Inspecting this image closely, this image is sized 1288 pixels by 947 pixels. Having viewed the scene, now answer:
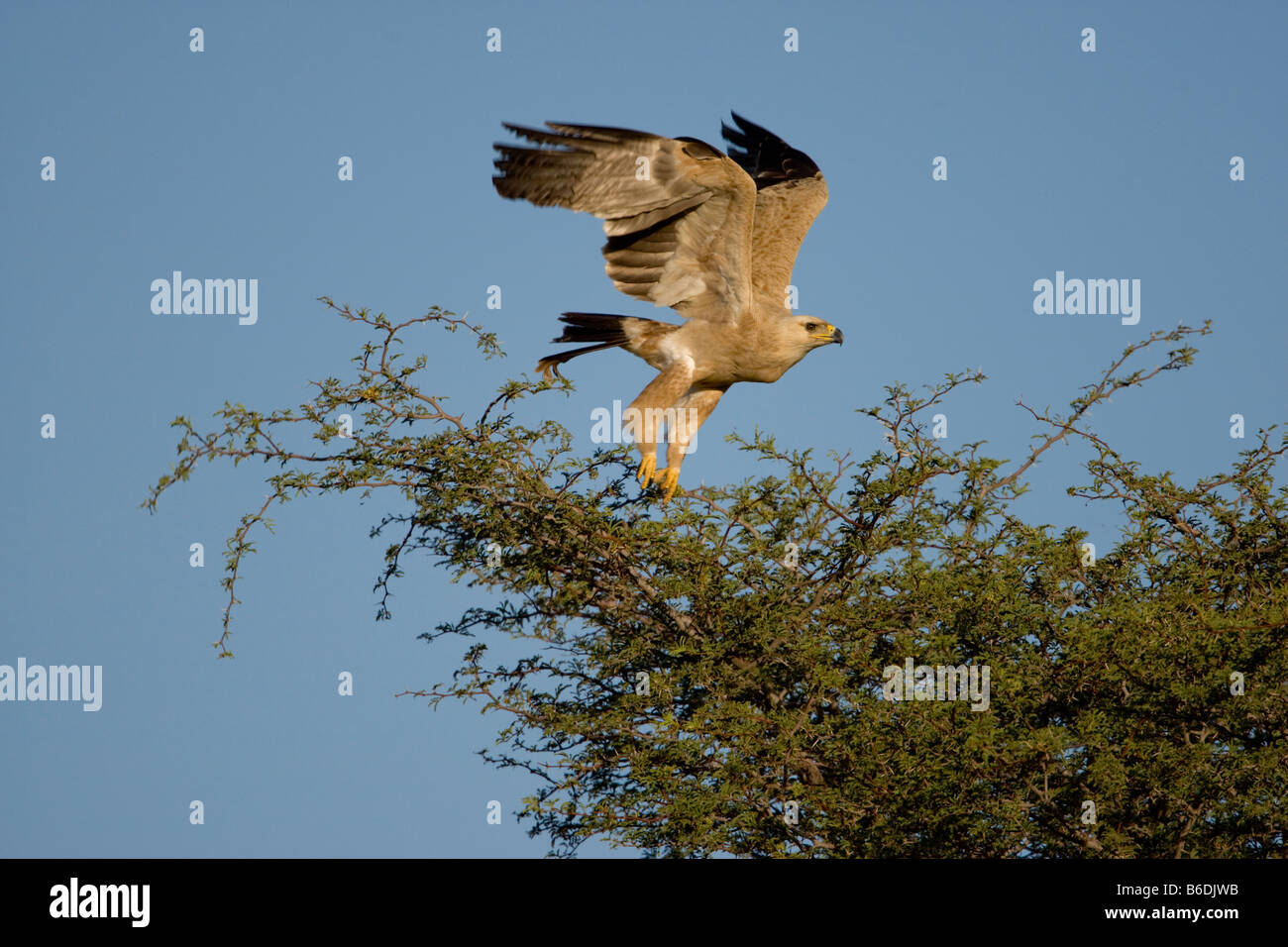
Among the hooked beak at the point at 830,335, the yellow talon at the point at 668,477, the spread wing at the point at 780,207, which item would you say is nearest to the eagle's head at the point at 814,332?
the hooked beak at the point at 830,335

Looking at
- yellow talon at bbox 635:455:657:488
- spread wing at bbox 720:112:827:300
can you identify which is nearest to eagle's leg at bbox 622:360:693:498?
yellow talon at bbox 635:455:657:488

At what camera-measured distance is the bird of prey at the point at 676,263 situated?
296 inches

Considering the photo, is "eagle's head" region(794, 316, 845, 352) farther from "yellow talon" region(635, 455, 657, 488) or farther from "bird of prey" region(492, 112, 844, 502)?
"yellow talon" region(635, 455, 657, 488)

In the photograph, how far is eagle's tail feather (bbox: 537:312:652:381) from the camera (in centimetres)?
834

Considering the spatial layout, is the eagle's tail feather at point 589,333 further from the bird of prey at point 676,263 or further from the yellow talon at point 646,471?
the yellow talon at point 646,471

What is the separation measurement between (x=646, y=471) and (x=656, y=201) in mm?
1565

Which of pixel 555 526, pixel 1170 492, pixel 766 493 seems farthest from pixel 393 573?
pixel 1170 492

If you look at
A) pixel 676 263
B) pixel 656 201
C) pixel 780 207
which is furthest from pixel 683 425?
pixel 780 207

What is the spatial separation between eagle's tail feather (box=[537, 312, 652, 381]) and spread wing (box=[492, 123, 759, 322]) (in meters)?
0.23

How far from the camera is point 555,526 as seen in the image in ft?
22.7

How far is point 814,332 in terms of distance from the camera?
8.69 metres

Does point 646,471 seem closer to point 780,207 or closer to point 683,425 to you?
point 683,425

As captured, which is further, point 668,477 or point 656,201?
point 668,477

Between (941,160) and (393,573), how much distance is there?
5359mm
